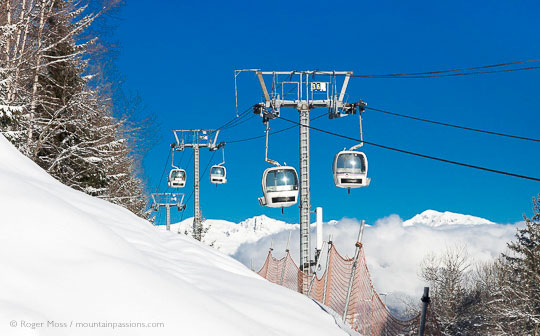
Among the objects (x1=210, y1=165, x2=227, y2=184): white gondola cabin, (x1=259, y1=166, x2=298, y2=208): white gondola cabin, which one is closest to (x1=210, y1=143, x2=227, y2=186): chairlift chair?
(x1=210, y1=165, x2=227, y2=184): white gondola cabin

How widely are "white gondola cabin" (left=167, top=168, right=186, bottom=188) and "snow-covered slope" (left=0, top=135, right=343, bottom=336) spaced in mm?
31241

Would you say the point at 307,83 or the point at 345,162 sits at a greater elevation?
the point at 307,83

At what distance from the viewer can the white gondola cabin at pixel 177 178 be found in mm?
35656

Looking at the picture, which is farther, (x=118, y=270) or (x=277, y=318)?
(x=277, y=318)

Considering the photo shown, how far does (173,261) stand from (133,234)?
25.7 inches

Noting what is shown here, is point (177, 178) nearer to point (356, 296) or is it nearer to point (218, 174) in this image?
point (218, 174)

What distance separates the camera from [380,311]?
10273 mm

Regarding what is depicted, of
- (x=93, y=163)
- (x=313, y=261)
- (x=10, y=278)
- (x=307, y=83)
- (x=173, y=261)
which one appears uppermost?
(x=307, y=83)

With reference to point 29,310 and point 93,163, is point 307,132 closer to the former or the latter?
point 93,163

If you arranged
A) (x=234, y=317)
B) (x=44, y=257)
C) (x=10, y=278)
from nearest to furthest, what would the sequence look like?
(x=10, y=278) → (x=44, y=257) → (x=234, y=317)

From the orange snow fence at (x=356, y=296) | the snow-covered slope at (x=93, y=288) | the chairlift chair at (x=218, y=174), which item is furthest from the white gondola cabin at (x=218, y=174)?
the snow-covered slope at (x=93, y=288)

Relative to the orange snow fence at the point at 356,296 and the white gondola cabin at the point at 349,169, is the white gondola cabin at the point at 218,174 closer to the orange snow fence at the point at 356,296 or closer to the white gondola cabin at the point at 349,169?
the white gondola cabin at the point at 349,169

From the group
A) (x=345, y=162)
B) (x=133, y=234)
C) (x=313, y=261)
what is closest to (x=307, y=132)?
(x=345, y=162)

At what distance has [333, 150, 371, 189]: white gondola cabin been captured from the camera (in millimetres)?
17047
